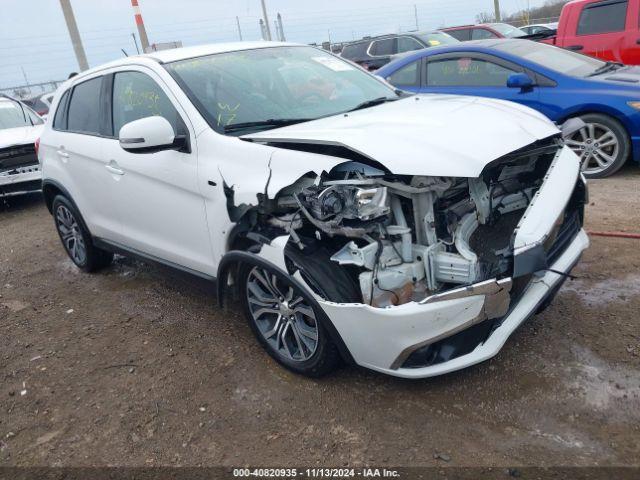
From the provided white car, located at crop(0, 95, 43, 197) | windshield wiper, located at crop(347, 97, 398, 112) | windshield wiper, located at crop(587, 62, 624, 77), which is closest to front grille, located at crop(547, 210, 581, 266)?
windshield wiper, located at crop(347, 97, 398, 112)

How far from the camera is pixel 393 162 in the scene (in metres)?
2.55

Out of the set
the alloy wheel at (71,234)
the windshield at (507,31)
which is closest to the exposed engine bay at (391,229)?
the alloy wheel at (71,234)

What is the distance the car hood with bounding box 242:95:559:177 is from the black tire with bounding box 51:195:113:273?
7.86ft

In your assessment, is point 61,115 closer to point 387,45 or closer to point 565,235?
point 565,235

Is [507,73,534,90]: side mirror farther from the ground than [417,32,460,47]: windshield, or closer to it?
closer to it

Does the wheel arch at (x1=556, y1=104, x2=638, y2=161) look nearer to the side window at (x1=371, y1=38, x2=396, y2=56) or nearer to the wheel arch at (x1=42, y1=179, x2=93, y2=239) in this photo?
the wheel arch at (x1=42, y1=179, x2=93, y2=239)

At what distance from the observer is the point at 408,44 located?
11570mm

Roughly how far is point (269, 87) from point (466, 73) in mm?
3965

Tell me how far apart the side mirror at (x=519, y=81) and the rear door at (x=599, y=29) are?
2990 mm

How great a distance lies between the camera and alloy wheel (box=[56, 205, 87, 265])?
498 cm

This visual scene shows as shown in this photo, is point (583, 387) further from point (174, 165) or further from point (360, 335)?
point (174, 165)

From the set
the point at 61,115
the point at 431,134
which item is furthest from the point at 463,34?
the point at 431,134

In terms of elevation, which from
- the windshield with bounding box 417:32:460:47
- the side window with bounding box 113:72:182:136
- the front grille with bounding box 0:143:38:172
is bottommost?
the front grille with bounding box 0:143:38:172

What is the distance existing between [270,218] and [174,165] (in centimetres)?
84
